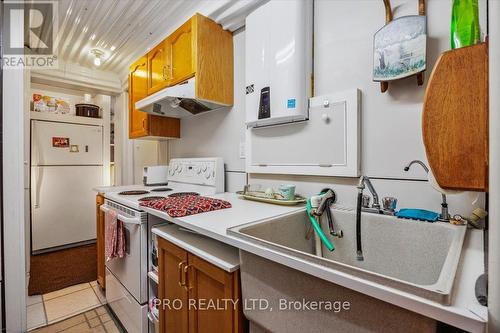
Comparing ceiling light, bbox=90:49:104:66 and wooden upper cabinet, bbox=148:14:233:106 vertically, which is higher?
ceiling light, bbox=90:49:104:66

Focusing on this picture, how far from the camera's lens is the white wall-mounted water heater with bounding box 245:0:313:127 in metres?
1.25

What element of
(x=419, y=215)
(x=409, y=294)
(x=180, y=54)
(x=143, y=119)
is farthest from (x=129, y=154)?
(x=409, y=294)

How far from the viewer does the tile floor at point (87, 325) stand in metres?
1.64

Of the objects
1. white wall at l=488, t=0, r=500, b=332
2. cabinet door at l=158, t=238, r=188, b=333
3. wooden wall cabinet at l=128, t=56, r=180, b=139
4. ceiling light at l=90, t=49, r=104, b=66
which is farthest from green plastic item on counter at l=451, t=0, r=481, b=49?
ceiling light at l=90, t=49, r=104, b=66

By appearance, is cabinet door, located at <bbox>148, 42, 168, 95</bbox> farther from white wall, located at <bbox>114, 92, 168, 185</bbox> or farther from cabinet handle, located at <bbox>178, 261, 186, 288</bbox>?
cabinet handle, located at <bbox>178, 261, 186, 288</bbox>

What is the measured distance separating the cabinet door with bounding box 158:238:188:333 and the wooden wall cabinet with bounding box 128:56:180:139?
1483 millimetres

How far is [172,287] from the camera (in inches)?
43.1

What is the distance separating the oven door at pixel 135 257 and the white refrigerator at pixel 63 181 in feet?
7.01

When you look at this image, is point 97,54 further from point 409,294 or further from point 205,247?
point 409,294

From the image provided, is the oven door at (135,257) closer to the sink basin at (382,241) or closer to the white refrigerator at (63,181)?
the sink basin at (382,241)

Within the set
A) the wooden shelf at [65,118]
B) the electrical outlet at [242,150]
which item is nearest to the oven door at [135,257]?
the electrical outlet at [242,150]

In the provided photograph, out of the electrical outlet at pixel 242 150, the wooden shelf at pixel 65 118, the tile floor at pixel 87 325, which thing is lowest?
the tile floor at pixel 87 325

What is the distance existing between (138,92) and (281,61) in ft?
5.69

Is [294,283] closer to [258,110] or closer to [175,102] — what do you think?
[258,110]
